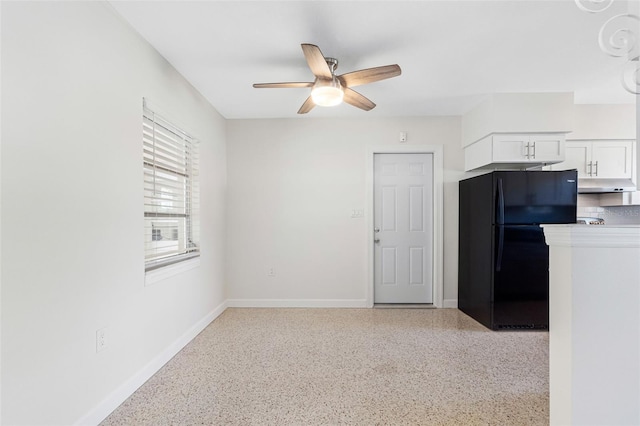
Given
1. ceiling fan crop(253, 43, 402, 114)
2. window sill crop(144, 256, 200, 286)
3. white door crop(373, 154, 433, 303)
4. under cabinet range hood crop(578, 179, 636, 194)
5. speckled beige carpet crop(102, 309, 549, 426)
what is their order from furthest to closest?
white door crop(373, 154, 433, 303) < under cabinet range hood crop(578, 179, 636, 194) < window sill crop(144, 256, 200, 286) < ceiling fan crop(253, 43, 402, 114) < speckled beige carpet crop(102, 309, 549, 426)

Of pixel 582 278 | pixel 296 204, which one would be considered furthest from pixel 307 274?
pixel 582 278

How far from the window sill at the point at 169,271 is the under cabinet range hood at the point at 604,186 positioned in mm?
4325

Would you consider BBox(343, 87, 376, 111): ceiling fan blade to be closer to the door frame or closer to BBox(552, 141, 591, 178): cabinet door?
the door frame

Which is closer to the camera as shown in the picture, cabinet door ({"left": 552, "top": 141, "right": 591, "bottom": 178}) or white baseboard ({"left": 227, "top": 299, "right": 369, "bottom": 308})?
cabinet door ({"left": 552, "top": 141, "right": 591, "bottom": 178})

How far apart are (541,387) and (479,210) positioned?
1824mm

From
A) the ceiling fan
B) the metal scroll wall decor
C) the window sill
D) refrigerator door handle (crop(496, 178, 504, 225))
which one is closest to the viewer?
the metal scroll wall decor

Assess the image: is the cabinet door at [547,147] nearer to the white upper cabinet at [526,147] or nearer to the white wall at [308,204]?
the white upper cabinet at [526,147]

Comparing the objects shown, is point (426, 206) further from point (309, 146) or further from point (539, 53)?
point (539, 53)

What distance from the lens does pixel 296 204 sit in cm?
419

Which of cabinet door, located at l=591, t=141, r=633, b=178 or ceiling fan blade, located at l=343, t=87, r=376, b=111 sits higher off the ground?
ceiling fan blade, located at l=343, t=87, r=376, b=111

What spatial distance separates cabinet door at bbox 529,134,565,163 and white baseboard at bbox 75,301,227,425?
3912 millimetres

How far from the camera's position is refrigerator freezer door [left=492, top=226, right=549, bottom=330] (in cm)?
328

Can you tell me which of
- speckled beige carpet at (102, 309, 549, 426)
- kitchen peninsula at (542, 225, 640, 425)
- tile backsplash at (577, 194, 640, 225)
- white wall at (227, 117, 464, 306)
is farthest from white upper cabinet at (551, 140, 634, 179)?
kitchen peninsula at (542, 225, 640, 425)

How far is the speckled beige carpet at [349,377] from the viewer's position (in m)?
1.94
